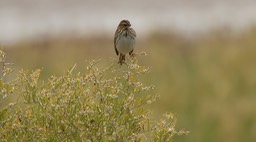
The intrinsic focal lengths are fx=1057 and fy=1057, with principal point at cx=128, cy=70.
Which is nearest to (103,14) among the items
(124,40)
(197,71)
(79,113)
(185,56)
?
(185,56)

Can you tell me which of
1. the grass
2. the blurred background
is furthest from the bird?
the grass

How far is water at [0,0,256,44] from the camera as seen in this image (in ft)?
66.8

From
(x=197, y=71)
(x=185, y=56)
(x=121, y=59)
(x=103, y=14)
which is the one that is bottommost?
(x=121, y=59)

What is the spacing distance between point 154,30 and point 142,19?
25.2ft

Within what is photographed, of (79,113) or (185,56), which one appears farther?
(185,56)

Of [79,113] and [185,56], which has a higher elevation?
[185,56]

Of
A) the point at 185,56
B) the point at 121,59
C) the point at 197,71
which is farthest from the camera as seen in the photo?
the point at 185,56

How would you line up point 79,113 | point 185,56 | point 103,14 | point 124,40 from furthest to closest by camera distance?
point 103,14 < point 185,56 < point 124,40 < point 79,113

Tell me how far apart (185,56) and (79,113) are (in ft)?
33.3

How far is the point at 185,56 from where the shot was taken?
50.8 ft

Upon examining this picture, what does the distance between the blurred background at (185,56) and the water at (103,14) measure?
0.16ft

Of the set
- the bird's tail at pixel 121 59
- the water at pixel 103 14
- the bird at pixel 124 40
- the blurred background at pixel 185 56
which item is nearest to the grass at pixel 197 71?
the blurred background at pixel 185 56

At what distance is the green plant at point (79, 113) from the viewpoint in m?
5.42

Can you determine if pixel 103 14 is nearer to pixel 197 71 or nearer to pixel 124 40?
pixel 197 71
